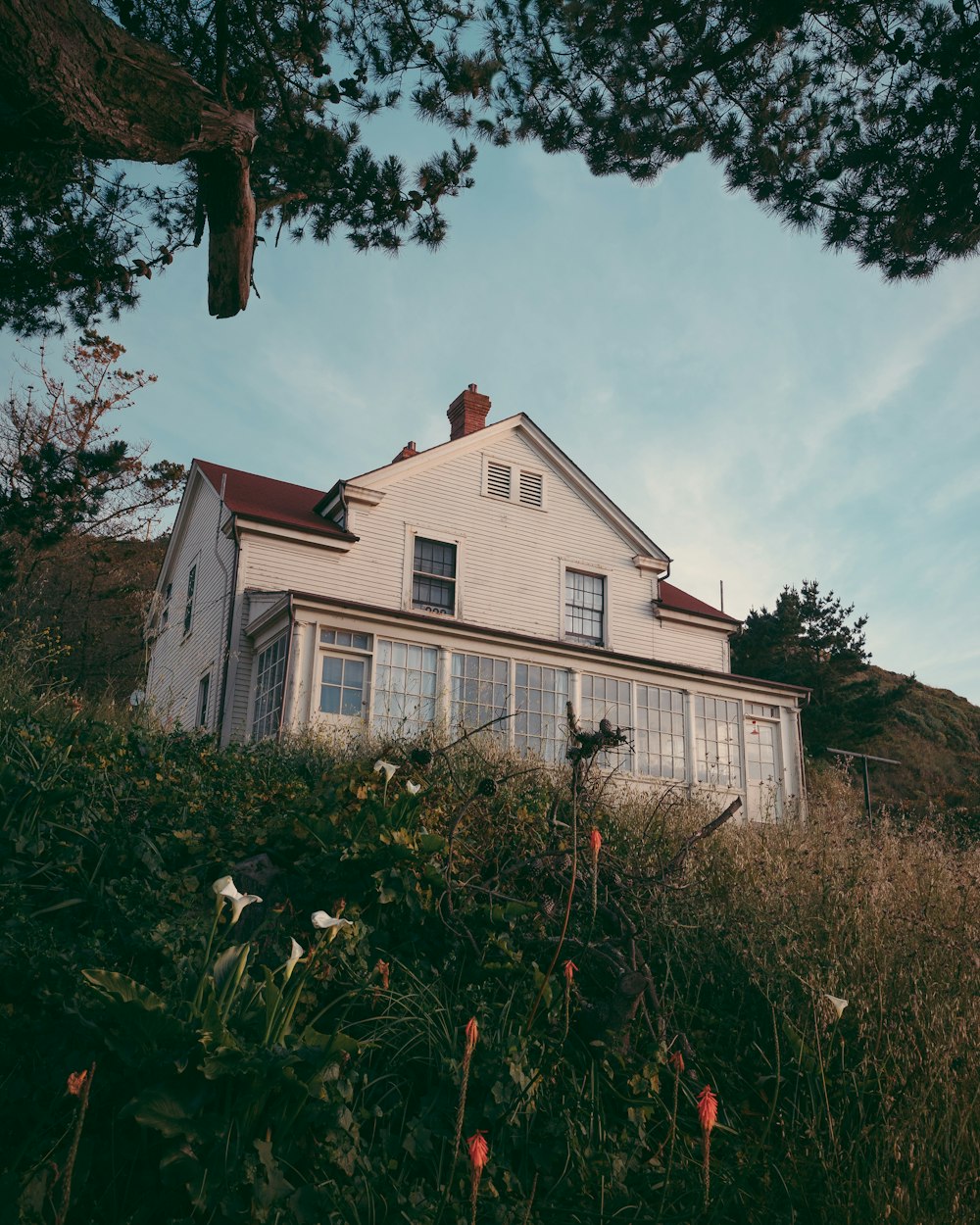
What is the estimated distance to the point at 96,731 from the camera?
19.2ft

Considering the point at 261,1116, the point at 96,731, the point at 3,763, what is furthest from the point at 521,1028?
the point at 96,731

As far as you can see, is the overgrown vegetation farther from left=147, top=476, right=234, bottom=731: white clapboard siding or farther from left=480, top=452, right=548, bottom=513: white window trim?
left=480, top=452, right=548, bottom=513: white window trim

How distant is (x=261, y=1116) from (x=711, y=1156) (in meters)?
1.65

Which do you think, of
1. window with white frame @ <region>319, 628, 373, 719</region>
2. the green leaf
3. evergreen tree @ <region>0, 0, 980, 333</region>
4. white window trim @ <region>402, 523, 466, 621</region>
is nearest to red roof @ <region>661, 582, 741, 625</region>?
white window trim @ <region>402, 523, 466, 621</region>

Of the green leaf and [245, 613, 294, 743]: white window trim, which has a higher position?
[245, 613, 294, 743]: white window trim

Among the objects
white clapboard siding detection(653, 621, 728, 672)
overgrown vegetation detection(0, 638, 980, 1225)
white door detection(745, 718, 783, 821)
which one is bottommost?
overgrown vegetation detection(0, 638, 980, 1225)

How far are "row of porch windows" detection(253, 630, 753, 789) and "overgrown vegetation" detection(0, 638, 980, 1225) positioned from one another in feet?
22.8

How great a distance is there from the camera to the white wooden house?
13.9m

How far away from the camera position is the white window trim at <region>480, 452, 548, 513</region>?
60.1ft

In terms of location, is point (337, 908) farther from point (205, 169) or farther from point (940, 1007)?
point (205, 169)

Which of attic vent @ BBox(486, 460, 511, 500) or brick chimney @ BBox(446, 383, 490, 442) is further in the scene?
brick chimney @ BBox(446, 383, 490, 442)

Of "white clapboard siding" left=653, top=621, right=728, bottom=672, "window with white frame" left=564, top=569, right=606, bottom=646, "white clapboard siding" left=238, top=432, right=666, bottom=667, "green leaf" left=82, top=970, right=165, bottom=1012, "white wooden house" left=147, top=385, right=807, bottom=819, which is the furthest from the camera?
"white clapboard siding" left=653, top=621, right=728, bottom=672

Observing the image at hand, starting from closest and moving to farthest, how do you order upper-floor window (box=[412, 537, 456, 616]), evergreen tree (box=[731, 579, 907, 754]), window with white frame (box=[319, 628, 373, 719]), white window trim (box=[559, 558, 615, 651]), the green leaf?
the green leaf
window with white frame (box=[319, 628, 373, 719])
upper-floor window (box=[412, 537, 456, 616])
white window trim (box=[559, 558, 615, 651])
evergreen tree (box=[731, 579, 907, 754])

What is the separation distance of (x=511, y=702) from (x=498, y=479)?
18.1ft
